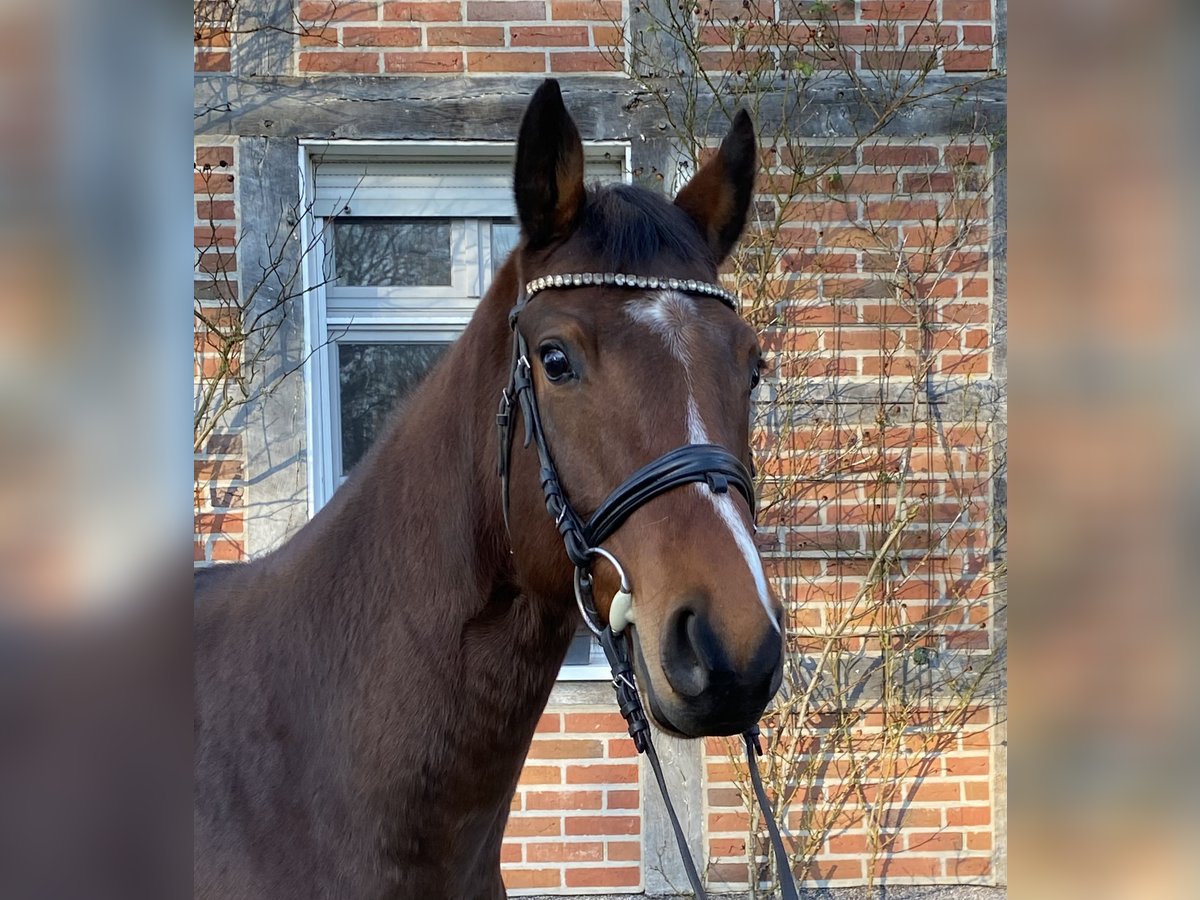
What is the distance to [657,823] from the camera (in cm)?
379

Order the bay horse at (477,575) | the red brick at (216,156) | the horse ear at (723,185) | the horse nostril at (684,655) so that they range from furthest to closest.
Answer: the red brick at (216,156) < the horse ear at (723,185) < the bay horse at (477,575) < the horse nostril at (684,655)

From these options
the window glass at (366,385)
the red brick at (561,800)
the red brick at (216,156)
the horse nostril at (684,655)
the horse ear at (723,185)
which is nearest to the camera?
the horse nostril at (684,655)

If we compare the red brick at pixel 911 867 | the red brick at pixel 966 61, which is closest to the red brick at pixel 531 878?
the red brick at pixel 911 867

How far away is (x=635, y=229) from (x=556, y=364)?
282mm

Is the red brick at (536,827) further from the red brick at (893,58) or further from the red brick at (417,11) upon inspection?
the red brick at (893,58)

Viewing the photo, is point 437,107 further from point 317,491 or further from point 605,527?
point 605,527

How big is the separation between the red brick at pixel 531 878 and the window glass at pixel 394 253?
2.48 meters

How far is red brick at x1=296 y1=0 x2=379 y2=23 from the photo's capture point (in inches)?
146

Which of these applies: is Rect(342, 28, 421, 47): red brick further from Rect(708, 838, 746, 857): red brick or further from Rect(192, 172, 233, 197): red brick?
Rect(708, 838, 746, 857): red brick

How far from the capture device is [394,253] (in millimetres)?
3971

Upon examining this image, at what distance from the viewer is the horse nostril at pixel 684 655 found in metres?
1.23

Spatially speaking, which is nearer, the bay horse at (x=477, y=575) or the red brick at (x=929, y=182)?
the bay horse at (x=477, y=575)

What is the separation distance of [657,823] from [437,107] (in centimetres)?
305
